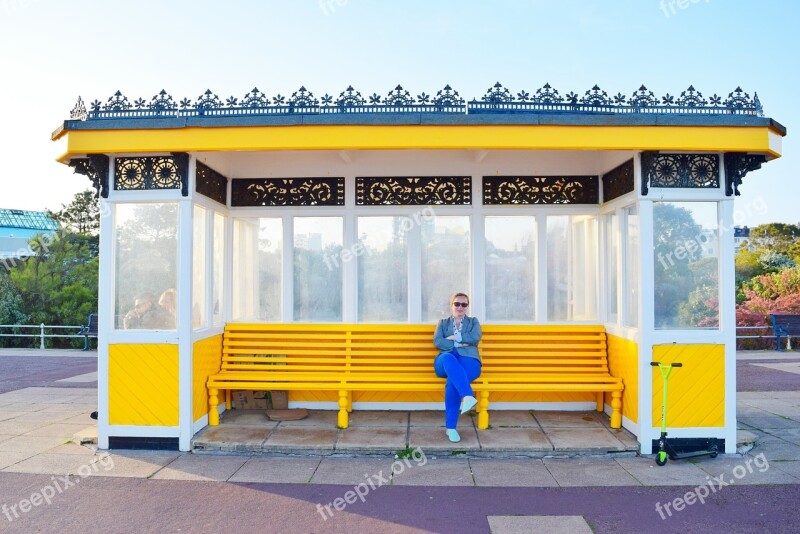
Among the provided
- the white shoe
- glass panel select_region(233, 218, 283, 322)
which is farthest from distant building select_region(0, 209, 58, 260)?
the white shoe

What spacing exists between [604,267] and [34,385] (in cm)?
894

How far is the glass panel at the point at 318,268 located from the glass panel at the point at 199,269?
117 cm

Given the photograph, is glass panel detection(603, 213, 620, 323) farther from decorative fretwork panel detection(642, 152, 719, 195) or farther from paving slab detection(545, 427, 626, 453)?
paving slab detection(545, 427, 626, 453)

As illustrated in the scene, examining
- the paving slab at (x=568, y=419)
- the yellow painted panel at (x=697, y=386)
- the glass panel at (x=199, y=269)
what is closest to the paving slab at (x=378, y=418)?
the paving slab at (x=568, y=419)

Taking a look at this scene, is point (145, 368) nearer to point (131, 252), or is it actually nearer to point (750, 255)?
point (131, 252)

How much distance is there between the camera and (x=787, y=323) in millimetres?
13031

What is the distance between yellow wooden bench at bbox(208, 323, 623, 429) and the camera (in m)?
6.39

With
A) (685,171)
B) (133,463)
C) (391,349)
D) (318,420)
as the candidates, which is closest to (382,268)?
(391,349)

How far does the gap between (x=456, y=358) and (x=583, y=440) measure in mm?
1465

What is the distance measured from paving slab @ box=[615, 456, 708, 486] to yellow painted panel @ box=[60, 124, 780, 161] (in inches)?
114

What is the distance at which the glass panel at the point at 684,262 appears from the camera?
571 cm

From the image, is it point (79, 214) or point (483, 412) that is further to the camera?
point (79, 214)

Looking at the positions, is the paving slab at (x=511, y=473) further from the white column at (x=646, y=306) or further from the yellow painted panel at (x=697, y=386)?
the yellow painted panel at (x=697, y=386)

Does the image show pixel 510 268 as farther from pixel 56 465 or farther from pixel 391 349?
pixel 56 465
